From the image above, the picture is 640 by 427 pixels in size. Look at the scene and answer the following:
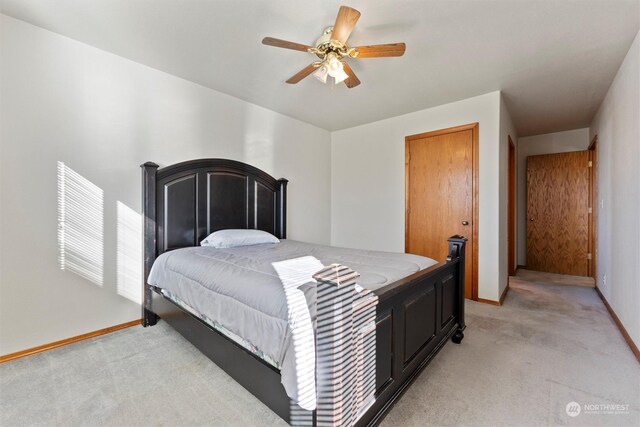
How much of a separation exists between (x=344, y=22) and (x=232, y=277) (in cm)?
174

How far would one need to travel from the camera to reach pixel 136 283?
271cm

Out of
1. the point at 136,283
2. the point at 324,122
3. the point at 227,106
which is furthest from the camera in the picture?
the point at 324,122

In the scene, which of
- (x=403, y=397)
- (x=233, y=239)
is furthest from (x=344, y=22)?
(x=403, y=397)

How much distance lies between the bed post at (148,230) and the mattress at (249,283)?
0.19 meters

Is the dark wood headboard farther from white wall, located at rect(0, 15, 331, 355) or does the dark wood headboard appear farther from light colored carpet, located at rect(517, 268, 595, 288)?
light colored carpet, located at rect(517, 268, 595, 288)

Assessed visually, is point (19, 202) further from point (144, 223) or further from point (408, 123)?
point (408, 123)

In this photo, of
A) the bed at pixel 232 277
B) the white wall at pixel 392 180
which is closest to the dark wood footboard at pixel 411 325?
the bed at pixel 232 277

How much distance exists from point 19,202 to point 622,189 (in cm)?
512

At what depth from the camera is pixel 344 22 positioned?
177 cm

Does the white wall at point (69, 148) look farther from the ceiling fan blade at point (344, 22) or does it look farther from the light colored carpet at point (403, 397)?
the ceiling fan blade at point (344, 22)

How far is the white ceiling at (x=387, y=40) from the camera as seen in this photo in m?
1.94

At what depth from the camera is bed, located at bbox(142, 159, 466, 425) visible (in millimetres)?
1417

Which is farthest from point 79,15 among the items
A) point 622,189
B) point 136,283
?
point 622,189

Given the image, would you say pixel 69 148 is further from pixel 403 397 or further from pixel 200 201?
pixel 403 397
